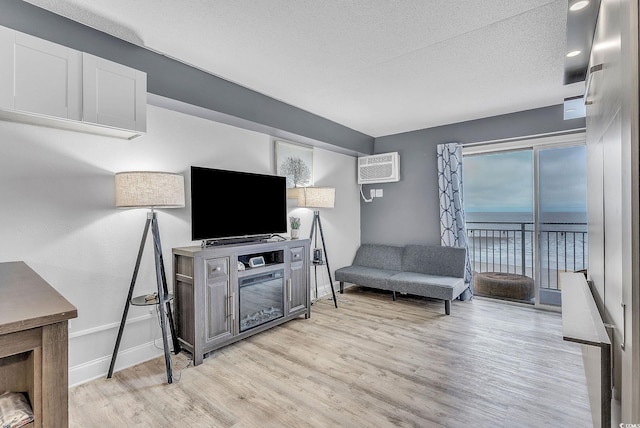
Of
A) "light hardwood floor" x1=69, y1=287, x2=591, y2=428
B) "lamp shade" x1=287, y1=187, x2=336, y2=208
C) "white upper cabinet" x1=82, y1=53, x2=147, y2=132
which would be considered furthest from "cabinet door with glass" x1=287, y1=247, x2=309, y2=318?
"white upper cabinet" x1=82, y1=53, x2=147, y2=132

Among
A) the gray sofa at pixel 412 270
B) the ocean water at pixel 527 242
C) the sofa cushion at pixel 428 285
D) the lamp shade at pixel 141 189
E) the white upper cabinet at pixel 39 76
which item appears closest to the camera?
the white upper cabinet at pixel 39 76

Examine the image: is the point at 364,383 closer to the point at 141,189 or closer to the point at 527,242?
the point at 141,189

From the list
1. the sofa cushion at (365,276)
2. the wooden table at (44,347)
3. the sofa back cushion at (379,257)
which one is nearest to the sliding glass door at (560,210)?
the sofa back cushion at (379,257)

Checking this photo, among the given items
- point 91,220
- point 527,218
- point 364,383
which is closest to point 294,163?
point 91,220

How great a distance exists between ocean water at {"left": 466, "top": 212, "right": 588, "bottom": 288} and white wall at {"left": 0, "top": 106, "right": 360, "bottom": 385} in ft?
13.5

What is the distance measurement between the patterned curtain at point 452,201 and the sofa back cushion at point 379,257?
0.73 meters

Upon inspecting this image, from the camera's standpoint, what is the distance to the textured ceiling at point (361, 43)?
1.86 m

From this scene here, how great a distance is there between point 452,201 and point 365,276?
5.41ft

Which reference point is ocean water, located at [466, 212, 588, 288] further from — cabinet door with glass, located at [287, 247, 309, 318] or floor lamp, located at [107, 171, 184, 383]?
floor lamp, located at [107, 171, 184, 383]

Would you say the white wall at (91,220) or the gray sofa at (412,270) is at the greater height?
the white wall at (91,220)

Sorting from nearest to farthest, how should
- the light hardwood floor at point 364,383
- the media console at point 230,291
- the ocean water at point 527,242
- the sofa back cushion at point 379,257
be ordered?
the light hardwood floor at point 364,383, the media console at point 230,291, the ocean water at point 527,242, the sofa back cushion at point 379,257

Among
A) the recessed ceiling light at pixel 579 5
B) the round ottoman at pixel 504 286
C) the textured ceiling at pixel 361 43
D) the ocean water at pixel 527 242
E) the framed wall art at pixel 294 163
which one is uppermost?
the textured ceiling at pixel 361 43

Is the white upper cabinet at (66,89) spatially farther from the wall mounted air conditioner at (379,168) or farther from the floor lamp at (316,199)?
the wall mounted air conditioner at (379,168)

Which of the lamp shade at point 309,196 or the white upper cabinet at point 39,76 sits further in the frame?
the lamp shade at point 309,196
